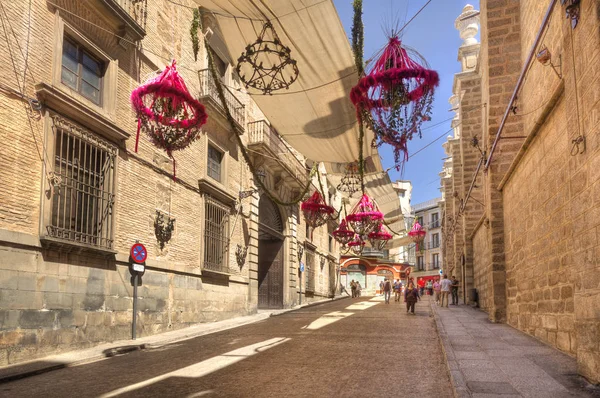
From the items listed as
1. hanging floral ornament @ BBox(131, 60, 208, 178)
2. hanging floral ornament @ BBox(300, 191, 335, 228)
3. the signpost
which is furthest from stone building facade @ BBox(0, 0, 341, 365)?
hanging floral ornament @ BBox(300, 191, 335, 228)

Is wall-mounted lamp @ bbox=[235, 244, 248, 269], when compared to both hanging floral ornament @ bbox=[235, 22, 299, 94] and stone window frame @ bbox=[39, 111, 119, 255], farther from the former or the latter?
hanging floral ornament @ bbox=[235, 22, 299, 94]

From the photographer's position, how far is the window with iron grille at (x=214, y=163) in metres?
17.1

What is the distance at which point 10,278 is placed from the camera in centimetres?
873

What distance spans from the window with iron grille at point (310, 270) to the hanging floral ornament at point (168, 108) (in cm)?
2046

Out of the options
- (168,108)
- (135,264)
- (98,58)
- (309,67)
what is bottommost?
(135,264)

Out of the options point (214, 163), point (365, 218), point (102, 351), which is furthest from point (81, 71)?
point (365, 218)

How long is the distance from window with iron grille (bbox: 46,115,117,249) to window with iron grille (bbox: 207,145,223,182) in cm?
541

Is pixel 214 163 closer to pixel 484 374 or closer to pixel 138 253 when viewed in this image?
pixel 138 253

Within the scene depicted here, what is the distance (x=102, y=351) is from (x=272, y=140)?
1226cm

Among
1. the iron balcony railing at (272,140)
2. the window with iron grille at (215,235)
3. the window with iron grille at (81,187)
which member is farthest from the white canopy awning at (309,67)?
the iron balcony railing at (272,140)

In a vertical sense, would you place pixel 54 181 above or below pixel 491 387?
above

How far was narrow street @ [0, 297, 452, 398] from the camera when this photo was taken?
19.9 ft

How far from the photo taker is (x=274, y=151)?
21000 mm

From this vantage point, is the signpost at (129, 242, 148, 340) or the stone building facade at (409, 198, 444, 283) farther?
the stone building facade at (409, 198, 444, 283)
